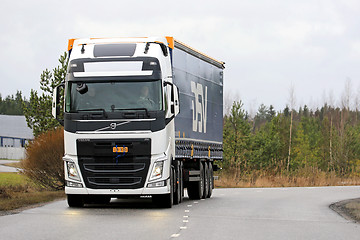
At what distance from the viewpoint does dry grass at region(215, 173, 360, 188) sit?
134 feet

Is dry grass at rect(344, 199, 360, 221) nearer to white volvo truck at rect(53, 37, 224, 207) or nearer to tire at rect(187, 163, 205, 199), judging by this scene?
white volvo truck at rect(53, 37, 224, 207)

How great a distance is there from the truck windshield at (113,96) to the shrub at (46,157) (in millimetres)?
9998

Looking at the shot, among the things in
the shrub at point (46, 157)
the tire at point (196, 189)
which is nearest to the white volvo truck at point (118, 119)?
the tire at point (196, 189)

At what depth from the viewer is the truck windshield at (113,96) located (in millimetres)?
16188

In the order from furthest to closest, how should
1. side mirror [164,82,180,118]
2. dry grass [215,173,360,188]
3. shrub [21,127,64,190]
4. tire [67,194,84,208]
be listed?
1. dry grass [215,173,360,188]
2. shrub [21,127,64,190]
3. tire [67,194,84,208]
4. side mirror [164,82,180,118]

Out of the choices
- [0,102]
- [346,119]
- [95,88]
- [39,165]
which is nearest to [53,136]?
[39,165]

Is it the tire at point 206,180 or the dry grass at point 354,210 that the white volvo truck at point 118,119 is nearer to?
the dry grass at point 354,210

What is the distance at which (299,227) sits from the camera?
13602mm

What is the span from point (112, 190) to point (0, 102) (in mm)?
149089

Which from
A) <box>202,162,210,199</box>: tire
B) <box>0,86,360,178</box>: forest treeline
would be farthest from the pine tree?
<box>202,162,210,199</box>: tire

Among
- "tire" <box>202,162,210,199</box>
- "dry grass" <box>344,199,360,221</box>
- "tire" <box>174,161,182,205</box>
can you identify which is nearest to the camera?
"dry grass" <box>344,199,360,221</box>

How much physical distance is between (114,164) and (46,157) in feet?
34.9

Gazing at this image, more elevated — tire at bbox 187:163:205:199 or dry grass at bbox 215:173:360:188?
tire at bbox 187:163:205:199

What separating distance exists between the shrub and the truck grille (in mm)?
10096
